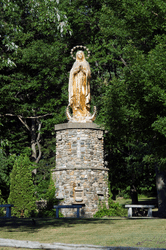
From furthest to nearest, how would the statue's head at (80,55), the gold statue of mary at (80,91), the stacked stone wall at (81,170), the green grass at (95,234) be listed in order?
1. the statue's head at (80,55)
2. the gold statue of mary at (80,91)
3. the stacked stone wall at (81,170)
4. the green grass at (95,234)

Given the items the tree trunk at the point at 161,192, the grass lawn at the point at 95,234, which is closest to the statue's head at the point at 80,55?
the tree trunk at the point at 161,192

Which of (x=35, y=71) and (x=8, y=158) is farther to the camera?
(x=35, y=71)

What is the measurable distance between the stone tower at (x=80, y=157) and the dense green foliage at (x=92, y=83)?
106 centimetres

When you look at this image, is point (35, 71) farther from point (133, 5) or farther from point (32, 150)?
point (133, 5)

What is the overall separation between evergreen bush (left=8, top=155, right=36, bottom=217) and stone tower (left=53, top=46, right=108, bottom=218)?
304cm

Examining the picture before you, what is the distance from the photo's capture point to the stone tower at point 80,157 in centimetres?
1784

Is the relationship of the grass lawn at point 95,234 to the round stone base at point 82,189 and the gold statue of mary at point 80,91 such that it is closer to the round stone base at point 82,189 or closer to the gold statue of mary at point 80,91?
the round stone base at point 82,189

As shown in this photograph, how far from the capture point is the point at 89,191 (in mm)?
17859

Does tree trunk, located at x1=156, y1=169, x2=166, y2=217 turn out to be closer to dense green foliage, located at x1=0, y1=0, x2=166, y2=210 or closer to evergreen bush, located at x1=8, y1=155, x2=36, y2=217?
Answer: dense green foliage, located at x1=0, y1=0, x2=166, y2=210

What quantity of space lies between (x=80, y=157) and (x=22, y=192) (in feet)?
16.3

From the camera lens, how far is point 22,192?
21156 millimetres

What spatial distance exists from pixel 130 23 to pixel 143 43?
163 centimetres

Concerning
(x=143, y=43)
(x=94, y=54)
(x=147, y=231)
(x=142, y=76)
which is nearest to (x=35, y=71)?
(x=94, y=54)

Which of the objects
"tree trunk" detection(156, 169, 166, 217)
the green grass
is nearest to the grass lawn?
the green grass
